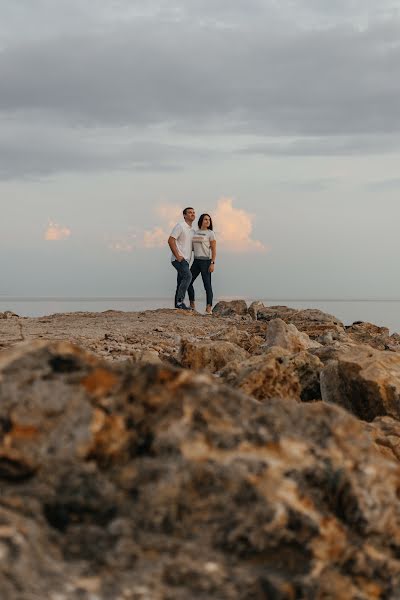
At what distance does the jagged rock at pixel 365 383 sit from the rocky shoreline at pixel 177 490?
267 centimetres

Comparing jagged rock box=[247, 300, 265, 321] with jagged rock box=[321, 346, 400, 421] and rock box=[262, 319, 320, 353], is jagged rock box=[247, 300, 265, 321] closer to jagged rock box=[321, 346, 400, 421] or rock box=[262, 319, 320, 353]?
rock box=[262, 319, 320, 353]

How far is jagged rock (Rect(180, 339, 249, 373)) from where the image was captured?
752 centimetres

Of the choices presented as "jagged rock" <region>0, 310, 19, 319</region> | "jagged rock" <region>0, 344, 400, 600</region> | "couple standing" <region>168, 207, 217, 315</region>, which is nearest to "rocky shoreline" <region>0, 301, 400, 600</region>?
"jagged rock" <region>0, 344, 400, 600</region>

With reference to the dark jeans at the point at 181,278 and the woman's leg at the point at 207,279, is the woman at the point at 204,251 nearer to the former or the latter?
the woman's leg at the point at 207,279

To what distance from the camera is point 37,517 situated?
2.08 meters

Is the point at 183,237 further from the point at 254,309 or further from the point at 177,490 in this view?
the point at 177,490

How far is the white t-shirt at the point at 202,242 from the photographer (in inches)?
749

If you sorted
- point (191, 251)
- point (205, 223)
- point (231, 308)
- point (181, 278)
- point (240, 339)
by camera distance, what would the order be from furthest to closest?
point (231, 308), point (205, 223), point (191, 251), point (181, 278), point (240, 339)

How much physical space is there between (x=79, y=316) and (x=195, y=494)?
15106mm

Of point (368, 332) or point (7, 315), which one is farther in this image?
point (7, 315)

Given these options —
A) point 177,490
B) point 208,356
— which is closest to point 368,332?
point 208,356

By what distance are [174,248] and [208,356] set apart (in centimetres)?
1052

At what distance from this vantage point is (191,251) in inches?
737

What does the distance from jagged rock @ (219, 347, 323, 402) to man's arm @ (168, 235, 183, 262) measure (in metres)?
12.0
